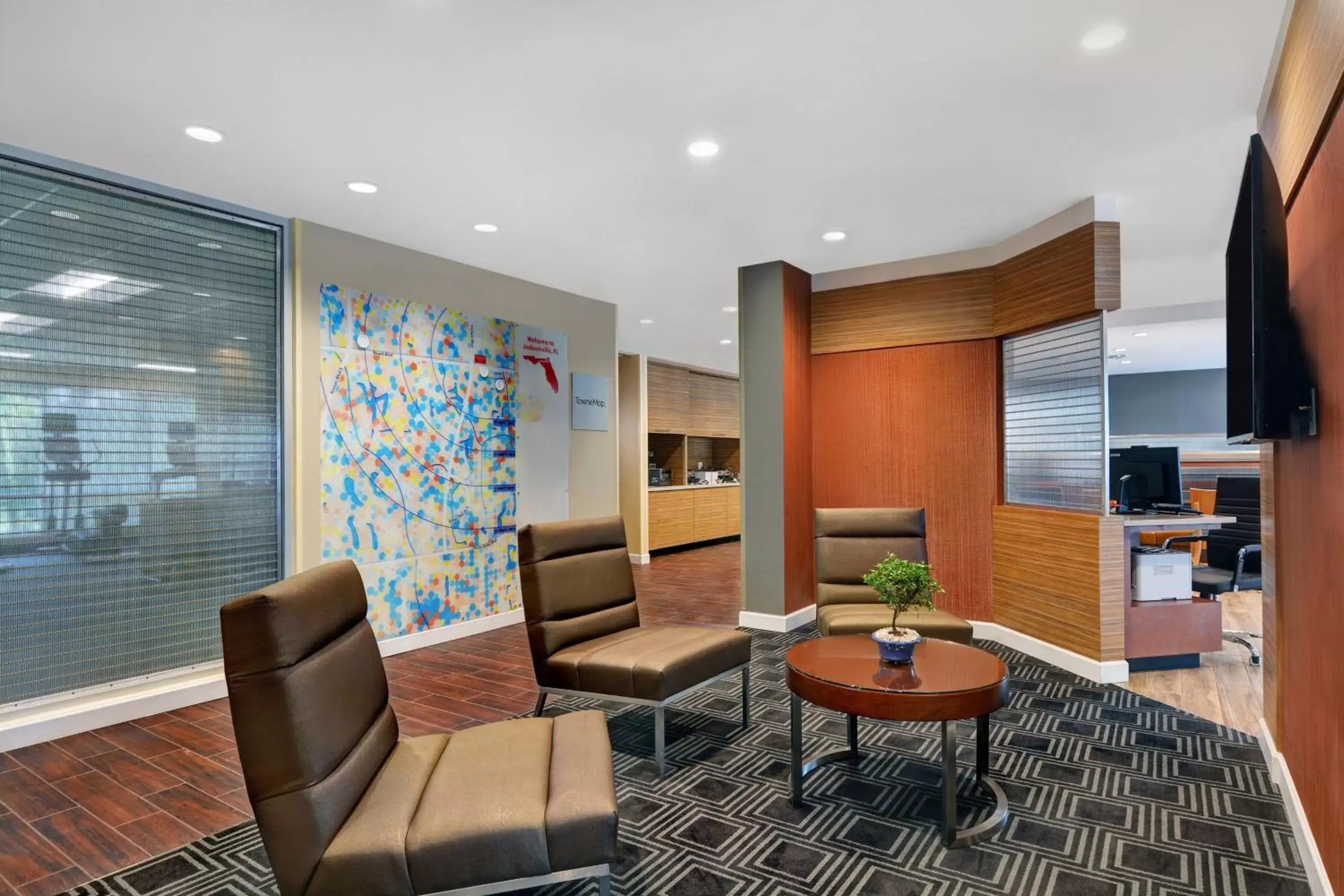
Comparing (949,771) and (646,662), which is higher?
(646,662)

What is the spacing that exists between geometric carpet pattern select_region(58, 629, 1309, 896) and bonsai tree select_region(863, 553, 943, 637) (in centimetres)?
70

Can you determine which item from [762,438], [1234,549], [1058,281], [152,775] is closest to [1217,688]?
[1234,549]

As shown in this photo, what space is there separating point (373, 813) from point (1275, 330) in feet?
8.71

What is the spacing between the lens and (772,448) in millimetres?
5285

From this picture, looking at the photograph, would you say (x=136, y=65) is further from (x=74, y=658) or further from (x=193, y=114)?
(x=74, y=658)

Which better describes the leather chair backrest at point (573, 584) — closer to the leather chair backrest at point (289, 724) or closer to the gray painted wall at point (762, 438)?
the leather chair backrest at point (289, 724)

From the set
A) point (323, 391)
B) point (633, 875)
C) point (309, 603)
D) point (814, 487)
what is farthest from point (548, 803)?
point (814, 487)

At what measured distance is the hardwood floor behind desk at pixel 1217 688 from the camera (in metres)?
3.52

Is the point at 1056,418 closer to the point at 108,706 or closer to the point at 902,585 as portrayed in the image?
the point at 902,585

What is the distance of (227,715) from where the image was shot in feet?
12.2

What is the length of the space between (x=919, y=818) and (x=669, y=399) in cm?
733

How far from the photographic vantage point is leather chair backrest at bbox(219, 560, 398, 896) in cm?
155

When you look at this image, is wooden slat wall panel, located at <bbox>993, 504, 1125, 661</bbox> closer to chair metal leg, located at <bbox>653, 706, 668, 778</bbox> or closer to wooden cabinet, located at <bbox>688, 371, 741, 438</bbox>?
chair metal leg, located at <bbox>653, 706, 668, 778</bbox>

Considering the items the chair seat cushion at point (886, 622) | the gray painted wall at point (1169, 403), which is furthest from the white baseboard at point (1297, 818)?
the gray painted wall at point (1169, 403)
